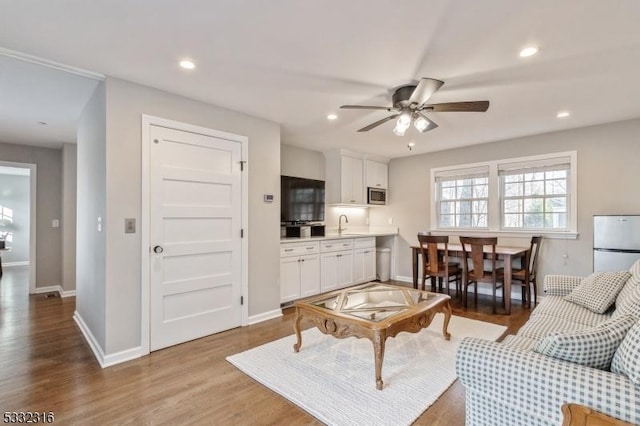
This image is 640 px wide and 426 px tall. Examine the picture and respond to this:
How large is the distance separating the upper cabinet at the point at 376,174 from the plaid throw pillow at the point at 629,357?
4702 millimetres

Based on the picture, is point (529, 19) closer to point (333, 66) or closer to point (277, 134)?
point (333, 66)

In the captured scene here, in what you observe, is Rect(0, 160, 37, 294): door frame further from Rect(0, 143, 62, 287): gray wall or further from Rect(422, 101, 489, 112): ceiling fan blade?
Rect(422, 101, 489, 112): ceiling fan blade

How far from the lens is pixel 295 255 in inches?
170

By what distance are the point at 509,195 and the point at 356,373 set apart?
157 inches

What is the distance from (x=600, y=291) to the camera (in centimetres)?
260

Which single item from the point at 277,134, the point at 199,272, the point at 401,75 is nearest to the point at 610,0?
the point at 401,75

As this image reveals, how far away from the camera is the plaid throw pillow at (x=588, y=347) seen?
134cm

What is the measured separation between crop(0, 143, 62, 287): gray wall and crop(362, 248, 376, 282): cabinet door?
526cm

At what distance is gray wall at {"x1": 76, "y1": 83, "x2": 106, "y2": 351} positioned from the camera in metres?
2.72

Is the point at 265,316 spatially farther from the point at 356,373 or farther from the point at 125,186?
the point at 125,186

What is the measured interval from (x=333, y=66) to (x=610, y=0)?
170 cm

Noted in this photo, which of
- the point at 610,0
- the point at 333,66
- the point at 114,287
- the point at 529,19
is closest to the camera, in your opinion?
the point at 610,0

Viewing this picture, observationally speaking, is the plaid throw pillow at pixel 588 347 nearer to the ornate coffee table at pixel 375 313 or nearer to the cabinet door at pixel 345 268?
the ornate coffee table at pixel 375 313

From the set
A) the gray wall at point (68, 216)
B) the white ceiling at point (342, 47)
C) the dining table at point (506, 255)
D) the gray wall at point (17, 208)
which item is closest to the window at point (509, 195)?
the dining table at point (506, 255)
